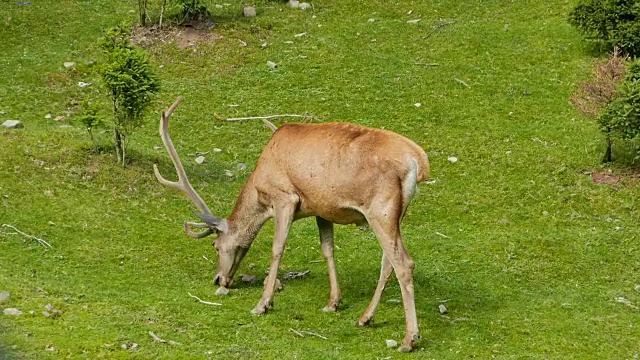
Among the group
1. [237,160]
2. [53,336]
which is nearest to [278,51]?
[237,160]

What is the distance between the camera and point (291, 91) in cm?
1795

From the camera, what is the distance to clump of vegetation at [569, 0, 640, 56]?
714 inches

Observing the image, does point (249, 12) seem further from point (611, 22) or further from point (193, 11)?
point (611, 22)

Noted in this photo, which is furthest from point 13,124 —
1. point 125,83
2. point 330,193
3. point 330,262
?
point 330,193

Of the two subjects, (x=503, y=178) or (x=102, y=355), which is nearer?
(x=102, y=355)

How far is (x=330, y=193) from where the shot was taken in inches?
404

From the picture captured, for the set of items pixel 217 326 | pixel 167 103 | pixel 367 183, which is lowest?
pixel 167 103

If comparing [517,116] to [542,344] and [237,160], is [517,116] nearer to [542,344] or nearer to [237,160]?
[237,160]

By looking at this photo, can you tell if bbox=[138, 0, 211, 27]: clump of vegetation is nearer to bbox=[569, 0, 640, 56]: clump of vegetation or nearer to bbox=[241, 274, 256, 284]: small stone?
bbox=[569, 0, 640, 56]: clump of vegetation

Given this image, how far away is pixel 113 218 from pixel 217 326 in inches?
134

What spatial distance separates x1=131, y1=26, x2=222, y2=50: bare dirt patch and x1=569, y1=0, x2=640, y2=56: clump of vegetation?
7159 millimetres

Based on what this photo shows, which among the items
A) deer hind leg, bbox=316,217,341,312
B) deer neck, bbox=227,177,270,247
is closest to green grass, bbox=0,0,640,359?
deer hind leg, bbox=316,217,341,312

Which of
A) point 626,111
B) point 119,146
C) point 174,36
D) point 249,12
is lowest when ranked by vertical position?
point 174,36

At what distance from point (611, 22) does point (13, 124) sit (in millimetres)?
10863
